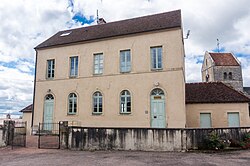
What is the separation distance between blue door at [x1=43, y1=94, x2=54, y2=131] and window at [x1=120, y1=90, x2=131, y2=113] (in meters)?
6.34

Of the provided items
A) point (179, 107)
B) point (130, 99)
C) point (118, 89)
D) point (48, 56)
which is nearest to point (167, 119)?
point (179, 107)

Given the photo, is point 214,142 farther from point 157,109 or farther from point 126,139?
point 157,109

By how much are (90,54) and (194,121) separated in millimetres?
10375

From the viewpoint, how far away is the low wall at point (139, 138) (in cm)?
1071

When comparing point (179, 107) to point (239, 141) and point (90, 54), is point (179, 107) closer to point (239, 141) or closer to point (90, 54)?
point (239, 141)

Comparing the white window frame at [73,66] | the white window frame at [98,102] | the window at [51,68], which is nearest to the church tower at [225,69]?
the white window frame at [98,102]

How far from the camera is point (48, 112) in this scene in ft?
62.5

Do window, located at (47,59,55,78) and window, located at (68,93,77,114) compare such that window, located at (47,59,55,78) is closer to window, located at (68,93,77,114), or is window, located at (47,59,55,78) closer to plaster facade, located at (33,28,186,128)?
plaster facade, located at (33,28,186,128)

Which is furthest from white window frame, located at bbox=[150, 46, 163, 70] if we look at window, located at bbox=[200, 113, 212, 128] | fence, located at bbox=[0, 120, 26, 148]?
fence, located at bbox=[0, 120, 26, 148]

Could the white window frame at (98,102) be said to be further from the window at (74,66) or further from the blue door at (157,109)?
the blue door at (157,109)

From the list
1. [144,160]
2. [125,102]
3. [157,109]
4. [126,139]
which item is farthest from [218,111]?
[144,160]

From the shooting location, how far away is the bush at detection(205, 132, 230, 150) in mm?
10594

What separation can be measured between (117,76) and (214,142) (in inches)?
345

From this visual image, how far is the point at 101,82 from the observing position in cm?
1753
